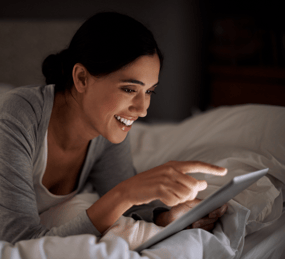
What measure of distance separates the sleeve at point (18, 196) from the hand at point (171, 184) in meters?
0.15

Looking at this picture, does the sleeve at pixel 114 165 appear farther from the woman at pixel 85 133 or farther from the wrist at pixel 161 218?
the wrist at pixel 161 218

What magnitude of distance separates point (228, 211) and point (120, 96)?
40 centimetres

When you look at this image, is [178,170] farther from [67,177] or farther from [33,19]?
[33,19]

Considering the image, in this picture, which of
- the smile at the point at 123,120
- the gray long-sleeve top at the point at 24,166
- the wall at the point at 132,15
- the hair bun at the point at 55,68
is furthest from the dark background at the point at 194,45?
the smile at the point at 123,120

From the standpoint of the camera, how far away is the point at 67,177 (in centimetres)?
99

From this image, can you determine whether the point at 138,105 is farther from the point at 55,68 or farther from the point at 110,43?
the point at 55,68

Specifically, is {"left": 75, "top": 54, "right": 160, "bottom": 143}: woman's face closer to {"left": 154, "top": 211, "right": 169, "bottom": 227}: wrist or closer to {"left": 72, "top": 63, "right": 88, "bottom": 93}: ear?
{"left": 72, "top": 63, "right": 88, "bottom": 93}: ear

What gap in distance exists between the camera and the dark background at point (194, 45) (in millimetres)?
1823

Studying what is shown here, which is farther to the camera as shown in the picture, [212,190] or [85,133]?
[85,133]

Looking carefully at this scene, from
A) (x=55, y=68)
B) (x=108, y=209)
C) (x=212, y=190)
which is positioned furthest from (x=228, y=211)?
(x=55, y=68)

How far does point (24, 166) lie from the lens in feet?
2.33

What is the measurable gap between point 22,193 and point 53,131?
25 cm

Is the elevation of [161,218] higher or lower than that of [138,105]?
lower


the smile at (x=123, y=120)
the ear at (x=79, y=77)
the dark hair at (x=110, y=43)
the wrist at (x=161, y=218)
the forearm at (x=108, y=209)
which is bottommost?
the wrist at (x=161, y=218)
